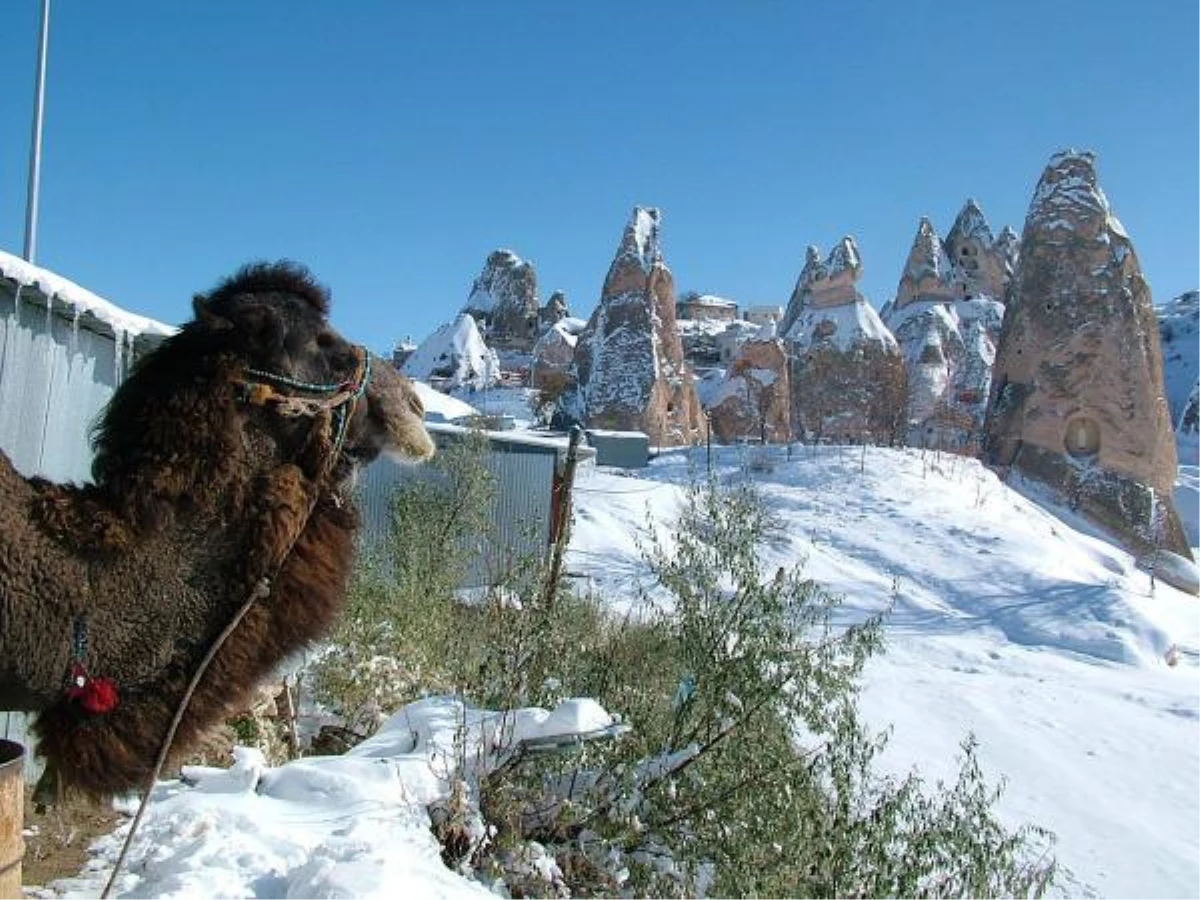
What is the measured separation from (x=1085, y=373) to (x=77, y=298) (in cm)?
2617

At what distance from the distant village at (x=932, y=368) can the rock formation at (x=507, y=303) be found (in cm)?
556

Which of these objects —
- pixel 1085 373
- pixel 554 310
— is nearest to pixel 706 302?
pixel 554 310

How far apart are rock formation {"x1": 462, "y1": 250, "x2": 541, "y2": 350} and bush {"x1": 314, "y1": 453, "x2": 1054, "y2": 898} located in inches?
2129

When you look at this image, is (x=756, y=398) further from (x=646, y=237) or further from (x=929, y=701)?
(x=929, y=701)

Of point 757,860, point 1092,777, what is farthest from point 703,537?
point 1092,777

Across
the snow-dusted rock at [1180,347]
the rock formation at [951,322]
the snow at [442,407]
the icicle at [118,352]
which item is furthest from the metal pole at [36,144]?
the snow-dusted rock at [1180,347]

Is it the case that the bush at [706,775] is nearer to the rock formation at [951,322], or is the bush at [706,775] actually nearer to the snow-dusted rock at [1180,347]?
the rock formation at [951,322]

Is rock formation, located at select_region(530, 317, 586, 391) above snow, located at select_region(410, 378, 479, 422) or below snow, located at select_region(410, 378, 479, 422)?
above

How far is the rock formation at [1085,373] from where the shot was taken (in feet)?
83.0

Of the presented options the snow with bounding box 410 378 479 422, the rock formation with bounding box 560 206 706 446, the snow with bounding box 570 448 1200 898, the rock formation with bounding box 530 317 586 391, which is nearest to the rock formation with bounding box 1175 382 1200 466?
the rock formation with bounding box 530 317 586 391

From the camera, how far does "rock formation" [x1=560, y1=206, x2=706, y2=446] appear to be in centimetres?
3225

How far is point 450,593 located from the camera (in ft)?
27.0

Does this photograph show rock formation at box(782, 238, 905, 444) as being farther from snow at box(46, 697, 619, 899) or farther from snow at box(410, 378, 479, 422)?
snow at box(46, 697, 619, 899)

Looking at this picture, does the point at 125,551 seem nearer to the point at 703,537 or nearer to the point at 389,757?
the point at 389,757
